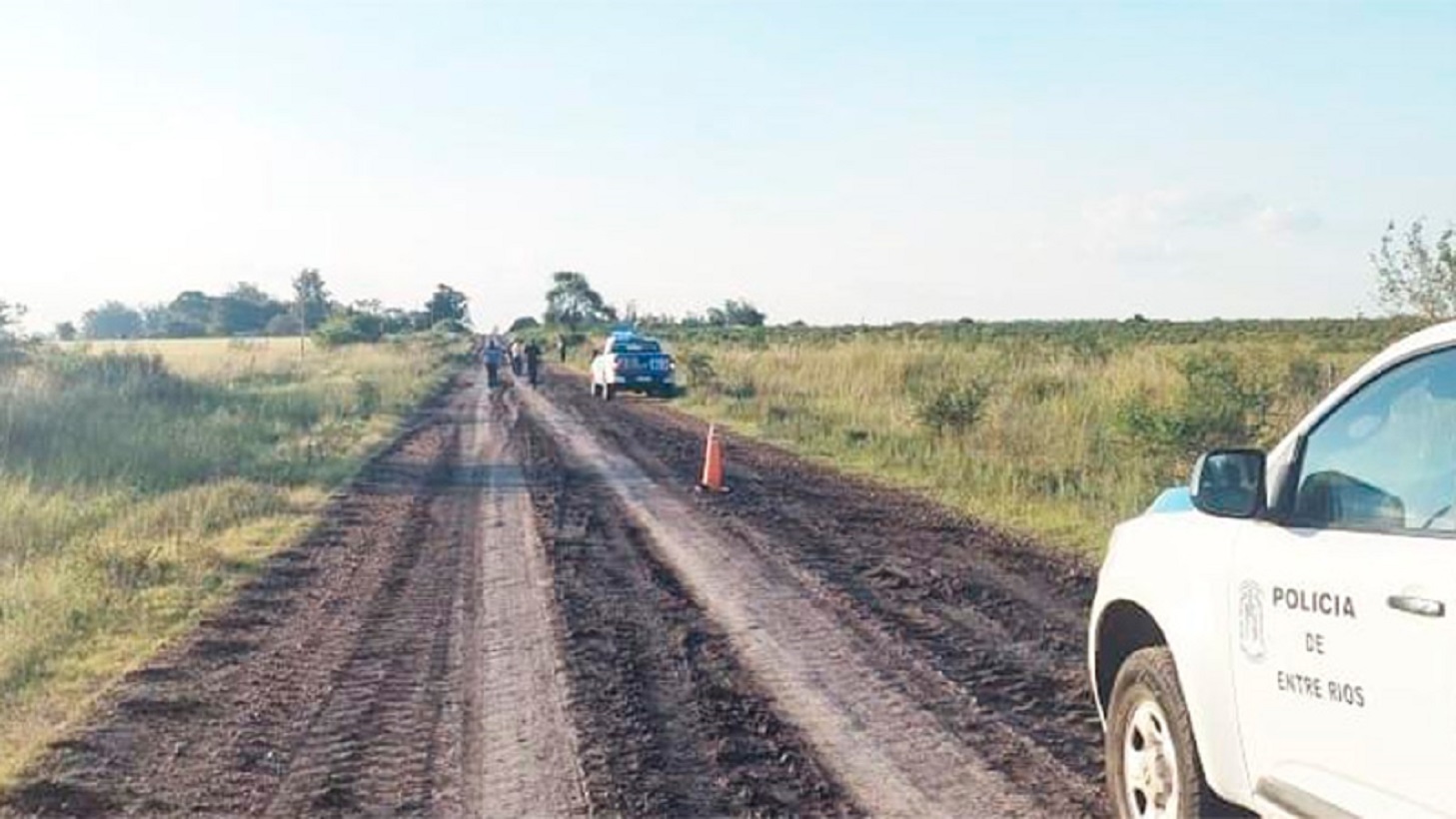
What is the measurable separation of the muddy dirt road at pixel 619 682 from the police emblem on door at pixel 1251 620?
5.74 feet

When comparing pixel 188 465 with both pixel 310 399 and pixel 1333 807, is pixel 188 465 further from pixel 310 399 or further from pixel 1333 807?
pixel 1333 807

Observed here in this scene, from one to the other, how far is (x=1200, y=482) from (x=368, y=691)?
5257 mm

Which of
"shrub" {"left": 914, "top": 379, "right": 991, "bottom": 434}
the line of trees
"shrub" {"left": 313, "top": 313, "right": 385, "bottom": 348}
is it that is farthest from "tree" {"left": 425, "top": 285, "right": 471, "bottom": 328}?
"shrub" {"left": 914, "top": 379, "right": 991, "bottom": 434}

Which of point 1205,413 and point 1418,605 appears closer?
point 1418,605

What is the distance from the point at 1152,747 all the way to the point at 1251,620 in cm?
91

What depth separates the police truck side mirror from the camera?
177 inches

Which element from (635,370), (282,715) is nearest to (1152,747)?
(282,715)

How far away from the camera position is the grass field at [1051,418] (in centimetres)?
1689

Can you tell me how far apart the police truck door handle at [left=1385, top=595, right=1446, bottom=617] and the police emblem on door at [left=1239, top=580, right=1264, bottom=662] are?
2.24ft

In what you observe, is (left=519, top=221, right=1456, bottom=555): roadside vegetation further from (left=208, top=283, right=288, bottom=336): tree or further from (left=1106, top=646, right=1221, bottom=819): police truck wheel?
(left=208, top=283, right=288, bottom=336): tree

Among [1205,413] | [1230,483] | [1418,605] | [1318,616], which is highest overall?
[1230,483]

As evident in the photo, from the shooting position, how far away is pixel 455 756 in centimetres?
718

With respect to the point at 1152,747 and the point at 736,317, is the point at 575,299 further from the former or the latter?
the point at 1152,747

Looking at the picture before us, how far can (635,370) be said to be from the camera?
42812 mm
